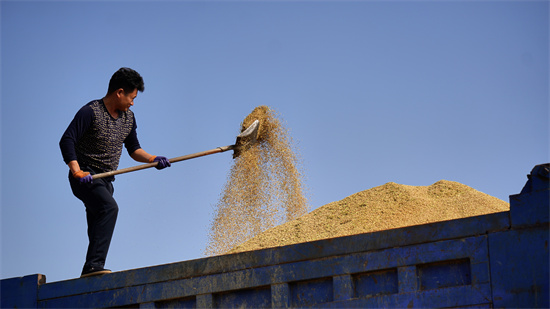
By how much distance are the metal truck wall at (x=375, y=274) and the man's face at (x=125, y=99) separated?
4.40 feet

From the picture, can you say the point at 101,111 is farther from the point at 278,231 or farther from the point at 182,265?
the point at 278,231

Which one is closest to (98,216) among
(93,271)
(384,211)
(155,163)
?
(93,271)

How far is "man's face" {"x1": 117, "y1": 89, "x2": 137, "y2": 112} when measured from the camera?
16.9 ft

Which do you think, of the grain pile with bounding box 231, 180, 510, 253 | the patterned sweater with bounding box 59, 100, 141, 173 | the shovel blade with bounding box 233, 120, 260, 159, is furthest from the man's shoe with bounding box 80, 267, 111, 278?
the grain pile with bounding box 231, 180, 510, 253

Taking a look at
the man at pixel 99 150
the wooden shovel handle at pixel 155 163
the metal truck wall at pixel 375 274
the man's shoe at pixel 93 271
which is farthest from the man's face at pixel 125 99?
the metal truck wall at pixel 375 274

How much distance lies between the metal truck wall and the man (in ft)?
1.31

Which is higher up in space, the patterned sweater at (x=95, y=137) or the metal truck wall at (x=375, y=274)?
the patterned sweater at (x=95, y=137)

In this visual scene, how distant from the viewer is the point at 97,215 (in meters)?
4.89

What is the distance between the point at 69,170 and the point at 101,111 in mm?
488

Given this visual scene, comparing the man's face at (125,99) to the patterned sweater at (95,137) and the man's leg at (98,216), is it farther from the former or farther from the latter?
the man's leg at (98,216)

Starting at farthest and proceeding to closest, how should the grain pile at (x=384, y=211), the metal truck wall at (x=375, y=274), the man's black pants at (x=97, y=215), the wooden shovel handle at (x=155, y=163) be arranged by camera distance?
the grain pile at (x=384, y=211)
the wooden shovel handle at (x=155, y=163)
the man's black pants at (x=97, y=215)
the metal truck wall at (x=375, y=274)

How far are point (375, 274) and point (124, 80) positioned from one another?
2.46 metres

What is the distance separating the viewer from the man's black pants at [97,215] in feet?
15.7

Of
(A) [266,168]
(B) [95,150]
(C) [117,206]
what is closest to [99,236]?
(C) [117,206]
